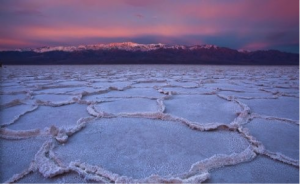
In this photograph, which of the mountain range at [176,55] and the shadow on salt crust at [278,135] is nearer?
the shadow on salt crust at [278,135]

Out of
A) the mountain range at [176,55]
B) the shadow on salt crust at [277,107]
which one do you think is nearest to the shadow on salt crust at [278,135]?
the shadow on salt crust at [277,107]

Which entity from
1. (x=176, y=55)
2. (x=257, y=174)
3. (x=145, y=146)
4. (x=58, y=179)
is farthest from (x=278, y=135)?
(x=176, y=55)

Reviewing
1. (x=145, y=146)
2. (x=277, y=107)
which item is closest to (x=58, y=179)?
(x=145, y=146)

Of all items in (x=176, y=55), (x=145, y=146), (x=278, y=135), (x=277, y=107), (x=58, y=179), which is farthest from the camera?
(x=176, y=55)

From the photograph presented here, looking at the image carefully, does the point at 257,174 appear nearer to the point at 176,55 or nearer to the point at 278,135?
the point at 278,135

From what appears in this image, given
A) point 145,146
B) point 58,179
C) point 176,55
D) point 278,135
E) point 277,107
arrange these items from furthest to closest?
point 176,55 < point 277,107 < point 278,135 < point 145,146 < point 58,179

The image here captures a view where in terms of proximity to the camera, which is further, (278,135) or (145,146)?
(278,135)

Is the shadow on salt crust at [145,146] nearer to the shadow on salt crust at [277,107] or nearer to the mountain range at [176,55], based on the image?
the shadow on salt crust at [277,107]

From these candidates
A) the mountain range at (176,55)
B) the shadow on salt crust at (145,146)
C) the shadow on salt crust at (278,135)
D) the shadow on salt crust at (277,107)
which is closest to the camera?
the shadow on salt crust at (145,146)

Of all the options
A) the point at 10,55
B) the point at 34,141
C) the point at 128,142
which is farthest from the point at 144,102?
the point at 10,55
